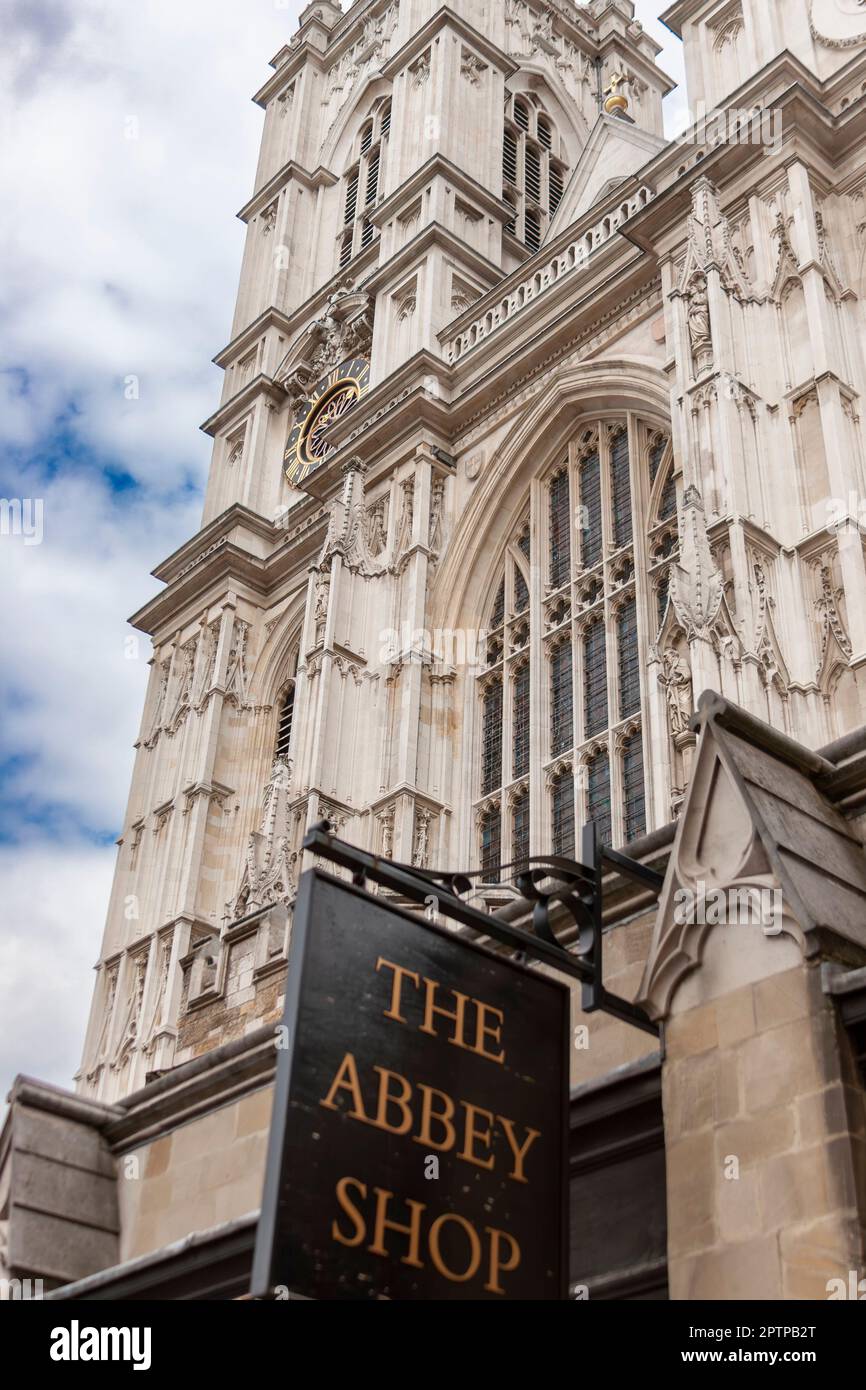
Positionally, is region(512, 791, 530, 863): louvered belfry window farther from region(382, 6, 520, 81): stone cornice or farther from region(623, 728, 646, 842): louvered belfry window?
region(382, 6, 520, 81): stone cornice

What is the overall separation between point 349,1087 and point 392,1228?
1.97 ft

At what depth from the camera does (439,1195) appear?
6.85m

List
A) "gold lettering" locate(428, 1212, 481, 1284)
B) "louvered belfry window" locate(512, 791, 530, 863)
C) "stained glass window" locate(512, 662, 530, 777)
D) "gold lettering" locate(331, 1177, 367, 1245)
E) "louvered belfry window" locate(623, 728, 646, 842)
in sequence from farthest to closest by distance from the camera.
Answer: "stained glass window" locate(512, 662, 530, 777) → "louvered belfry window" locate(512, 791, 530, 863) → "louvered belfry window" locate(623, 728, 646, 842) → "gold lettering" locate(428, 1212, 481, 1284) → "gold lettering" locate(331, 1177, 367, 1245)

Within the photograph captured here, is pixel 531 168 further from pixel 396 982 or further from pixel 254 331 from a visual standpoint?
pixel 396 982

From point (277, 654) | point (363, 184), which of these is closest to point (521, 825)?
point (277, 654)

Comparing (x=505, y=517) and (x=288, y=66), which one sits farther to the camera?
(x=288, y=66)

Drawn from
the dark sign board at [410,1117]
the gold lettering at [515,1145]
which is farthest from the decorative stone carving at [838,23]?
the gold lettering at [515,1145]

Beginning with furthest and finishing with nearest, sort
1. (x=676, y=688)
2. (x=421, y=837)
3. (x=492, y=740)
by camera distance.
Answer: (x=492, y=740) → (x=421, y=837) → (x=676, y=688)

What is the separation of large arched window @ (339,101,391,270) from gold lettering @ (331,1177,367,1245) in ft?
104

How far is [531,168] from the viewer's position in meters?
37.6

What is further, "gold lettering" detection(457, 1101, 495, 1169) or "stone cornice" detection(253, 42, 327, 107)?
"stone cornice" detection(253, 42, 327, 107)

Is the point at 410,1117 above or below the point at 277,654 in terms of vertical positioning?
below

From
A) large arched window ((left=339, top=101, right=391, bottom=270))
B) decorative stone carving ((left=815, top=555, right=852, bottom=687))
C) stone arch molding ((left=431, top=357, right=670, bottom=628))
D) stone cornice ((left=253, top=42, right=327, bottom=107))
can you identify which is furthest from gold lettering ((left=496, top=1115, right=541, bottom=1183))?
stone cornice ((left=253, top=42, right=327, bottom=107))

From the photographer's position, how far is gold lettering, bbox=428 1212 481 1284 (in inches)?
264
